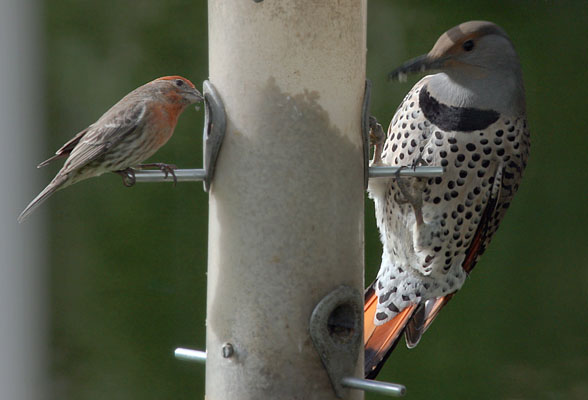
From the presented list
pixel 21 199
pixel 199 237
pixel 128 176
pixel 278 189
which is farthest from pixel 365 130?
pixel 21 199

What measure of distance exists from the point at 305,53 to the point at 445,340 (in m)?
2.56

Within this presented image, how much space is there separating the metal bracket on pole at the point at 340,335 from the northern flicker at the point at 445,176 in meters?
0.48

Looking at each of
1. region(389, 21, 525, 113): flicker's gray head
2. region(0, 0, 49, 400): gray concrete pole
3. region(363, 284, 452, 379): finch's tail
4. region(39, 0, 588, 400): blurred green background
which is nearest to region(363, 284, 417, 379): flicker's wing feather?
region(363, 284, 452, 379): finch's tail

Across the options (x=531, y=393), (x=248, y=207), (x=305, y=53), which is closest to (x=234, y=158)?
(x=248, y=207)

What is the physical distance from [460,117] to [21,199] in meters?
2.34

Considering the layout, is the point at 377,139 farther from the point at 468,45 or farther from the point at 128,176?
the point at 128,176

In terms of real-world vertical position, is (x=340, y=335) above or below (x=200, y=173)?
below

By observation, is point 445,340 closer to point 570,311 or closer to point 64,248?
point 570,311

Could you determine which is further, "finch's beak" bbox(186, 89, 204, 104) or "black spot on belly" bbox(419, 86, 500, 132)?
"black spot on belly" bbox(419, 86, 500, 132)

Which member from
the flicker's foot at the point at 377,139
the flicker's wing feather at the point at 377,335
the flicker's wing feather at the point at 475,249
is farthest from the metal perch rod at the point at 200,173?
the flicker's wing feather at the point at 377,335

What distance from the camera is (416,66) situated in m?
2.95

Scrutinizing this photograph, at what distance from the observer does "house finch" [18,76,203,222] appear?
8.96 feet

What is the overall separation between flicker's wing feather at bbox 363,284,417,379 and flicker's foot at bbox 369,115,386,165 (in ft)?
1.63

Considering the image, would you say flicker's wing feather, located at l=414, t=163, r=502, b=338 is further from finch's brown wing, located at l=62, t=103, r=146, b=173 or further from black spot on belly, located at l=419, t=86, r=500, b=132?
finch's brown wing, located at l=62, t=103, r=146, b=173
